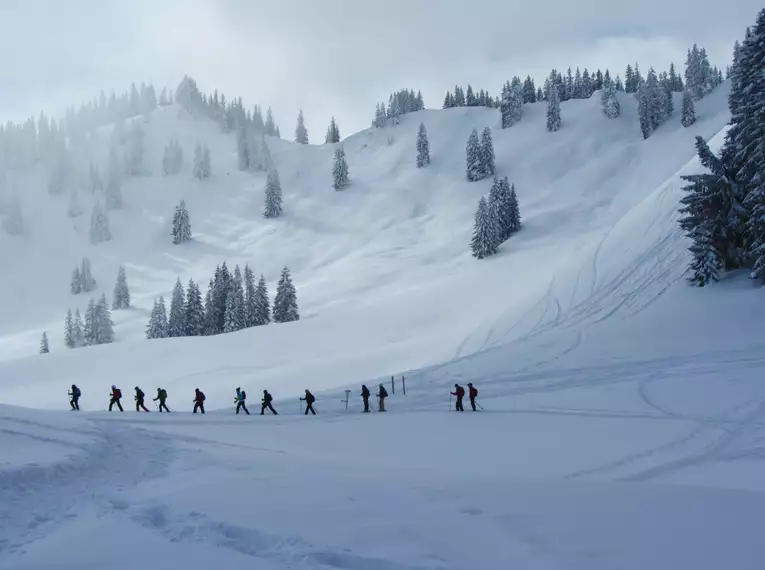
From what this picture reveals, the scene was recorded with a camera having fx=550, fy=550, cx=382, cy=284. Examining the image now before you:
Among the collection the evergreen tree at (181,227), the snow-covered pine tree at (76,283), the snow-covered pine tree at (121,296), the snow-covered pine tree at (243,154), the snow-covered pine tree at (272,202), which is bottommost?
the snow-covered pine tree at (121,296)

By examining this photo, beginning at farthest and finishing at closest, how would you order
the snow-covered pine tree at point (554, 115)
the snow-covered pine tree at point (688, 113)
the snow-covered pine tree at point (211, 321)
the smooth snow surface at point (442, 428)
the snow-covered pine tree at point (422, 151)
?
the snow-covered pine tree at point (422, 151) < the snow-covered pine tree at point (554, 115) < the snow-covered pine tree at point (688, 113) < the snow-covered pine tree at point (211, 321) < the smooth snow surface at point (442, 428)

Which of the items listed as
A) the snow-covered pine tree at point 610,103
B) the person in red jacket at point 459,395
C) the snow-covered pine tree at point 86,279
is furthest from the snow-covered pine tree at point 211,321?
the snow-covered pine tree at point 610,103

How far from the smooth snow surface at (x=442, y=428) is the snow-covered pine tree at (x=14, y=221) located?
189 ft

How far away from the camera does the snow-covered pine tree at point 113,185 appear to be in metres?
135

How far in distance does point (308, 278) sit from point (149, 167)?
9445cm

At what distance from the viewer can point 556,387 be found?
23719 millimetres

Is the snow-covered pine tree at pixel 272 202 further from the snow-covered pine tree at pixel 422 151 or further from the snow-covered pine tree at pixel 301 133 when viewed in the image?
the snow-covered pine tree at pixel 301 133

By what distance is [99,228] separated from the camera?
122125 millimetres

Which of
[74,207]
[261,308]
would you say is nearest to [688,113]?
[261,308]

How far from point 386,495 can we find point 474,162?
105 metres

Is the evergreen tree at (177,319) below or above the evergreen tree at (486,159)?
below

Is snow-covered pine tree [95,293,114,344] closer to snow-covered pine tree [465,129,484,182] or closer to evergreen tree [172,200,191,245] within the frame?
evergreen tree [172,200,191,245]

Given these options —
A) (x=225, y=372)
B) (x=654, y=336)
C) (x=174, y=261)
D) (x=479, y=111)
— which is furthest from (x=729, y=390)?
(x=479, y=111)

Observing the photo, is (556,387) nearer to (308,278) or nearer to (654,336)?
(654,336)
